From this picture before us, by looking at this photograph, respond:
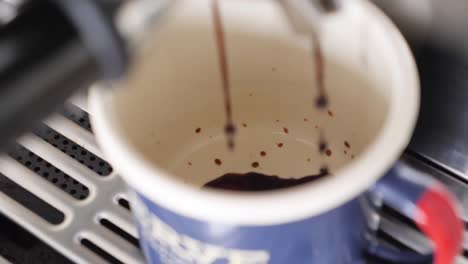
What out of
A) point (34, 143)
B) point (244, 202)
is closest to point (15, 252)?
point (34, 143)

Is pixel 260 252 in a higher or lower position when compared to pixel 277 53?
lower

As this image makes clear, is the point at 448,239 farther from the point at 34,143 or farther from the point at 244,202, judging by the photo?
the point at 34,143

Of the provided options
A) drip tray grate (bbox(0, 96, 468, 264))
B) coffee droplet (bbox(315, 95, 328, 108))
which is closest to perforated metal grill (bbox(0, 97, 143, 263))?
drip tray grate (bbox(0, 96, 468, 264))

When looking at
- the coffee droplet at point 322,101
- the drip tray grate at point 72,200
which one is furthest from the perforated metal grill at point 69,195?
the coffee droplet at point 322,101

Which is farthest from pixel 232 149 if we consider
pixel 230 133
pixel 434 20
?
pixel 434 20

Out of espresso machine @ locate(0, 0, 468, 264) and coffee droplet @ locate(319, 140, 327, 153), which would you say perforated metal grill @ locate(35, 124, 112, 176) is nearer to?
espresso machine @ locate(0, 0, 468, 264)

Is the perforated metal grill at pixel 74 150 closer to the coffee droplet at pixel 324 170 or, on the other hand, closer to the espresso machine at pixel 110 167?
the espresso machine at pixel 110 167

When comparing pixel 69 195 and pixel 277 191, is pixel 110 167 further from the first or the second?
pixel 277 191
